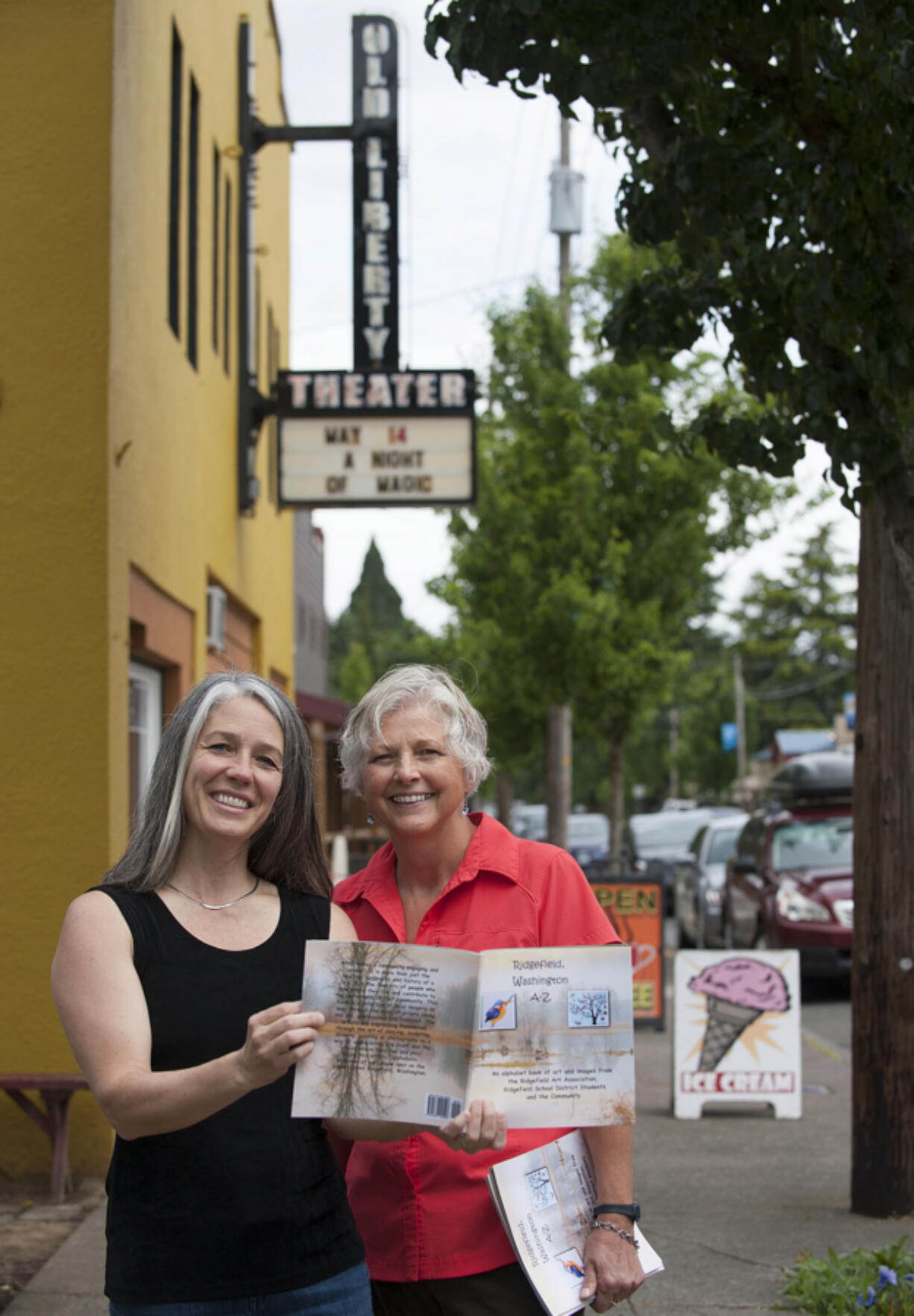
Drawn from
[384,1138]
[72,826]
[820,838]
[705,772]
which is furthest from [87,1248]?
[705,772]

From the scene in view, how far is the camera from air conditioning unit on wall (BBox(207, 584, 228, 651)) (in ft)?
35.0

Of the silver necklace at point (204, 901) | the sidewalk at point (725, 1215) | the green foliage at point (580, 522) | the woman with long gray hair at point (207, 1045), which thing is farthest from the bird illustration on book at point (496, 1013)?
the green foliage at point (580, 522)

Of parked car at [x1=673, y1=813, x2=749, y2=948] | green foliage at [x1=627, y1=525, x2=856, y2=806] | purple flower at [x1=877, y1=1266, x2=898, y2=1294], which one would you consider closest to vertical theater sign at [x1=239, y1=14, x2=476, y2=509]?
purple flower at [x1=877, y1=1266, x2=898, y2=1294]

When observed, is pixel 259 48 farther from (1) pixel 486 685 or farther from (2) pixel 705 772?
(2) pixel 705 772

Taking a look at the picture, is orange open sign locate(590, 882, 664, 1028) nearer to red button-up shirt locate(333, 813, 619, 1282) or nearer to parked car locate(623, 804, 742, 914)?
red button-up shirt locate(333, 813, 619, 1282)

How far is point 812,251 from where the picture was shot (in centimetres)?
548

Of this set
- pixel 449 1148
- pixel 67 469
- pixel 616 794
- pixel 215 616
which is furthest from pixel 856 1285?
pixel 616 794

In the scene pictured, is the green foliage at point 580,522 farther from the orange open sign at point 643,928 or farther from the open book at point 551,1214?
the open book at point 551,1214

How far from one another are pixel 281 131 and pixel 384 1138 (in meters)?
10.4

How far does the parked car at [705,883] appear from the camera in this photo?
17.0 meters

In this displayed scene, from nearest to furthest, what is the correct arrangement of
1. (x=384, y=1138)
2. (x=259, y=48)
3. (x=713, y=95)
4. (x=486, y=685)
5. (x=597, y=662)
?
(x=384, y=1138)
(x=713, y=95)
(x=259, y=48)
(x=597, y=662)
(x=486, y=685)

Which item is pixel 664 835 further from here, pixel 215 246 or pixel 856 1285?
pixel 856 1285

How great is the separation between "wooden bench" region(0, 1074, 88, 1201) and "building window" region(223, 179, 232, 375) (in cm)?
636

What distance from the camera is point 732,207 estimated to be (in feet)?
18.2
